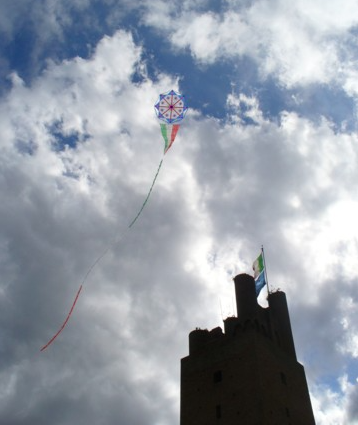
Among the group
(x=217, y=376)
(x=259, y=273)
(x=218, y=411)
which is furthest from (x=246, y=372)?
(x=259, y=273)

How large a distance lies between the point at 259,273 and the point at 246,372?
11.9 metres

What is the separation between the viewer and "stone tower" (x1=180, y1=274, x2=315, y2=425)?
37.0m

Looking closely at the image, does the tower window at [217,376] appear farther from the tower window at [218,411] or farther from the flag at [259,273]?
the flag at [259,273]

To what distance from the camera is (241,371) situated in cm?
3922

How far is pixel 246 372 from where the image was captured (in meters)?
38.8

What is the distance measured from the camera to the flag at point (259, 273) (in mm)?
46044

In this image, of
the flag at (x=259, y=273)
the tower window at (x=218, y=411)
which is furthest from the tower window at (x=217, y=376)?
the flag at (x=259, y=273)

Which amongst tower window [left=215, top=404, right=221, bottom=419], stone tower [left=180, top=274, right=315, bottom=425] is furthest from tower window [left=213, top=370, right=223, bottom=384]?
tower window [left=215, top=404, right=221, bottom=419]

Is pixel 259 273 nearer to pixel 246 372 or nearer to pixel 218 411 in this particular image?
pixel 246 372

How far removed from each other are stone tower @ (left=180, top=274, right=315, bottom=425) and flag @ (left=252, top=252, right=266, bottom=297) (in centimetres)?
76

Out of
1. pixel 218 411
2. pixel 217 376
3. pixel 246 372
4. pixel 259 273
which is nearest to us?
pixel 218 411

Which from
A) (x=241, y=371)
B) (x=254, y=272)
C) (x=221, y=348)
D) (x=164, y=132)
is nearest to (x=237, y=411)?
(x=241, y=371)

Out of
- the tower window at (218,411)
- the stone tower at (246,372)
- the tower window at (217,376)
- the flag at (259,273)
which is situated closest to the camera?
the stone tower at (246,372)

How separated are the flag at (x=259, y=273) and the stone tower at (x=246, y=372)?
76 centimetres
